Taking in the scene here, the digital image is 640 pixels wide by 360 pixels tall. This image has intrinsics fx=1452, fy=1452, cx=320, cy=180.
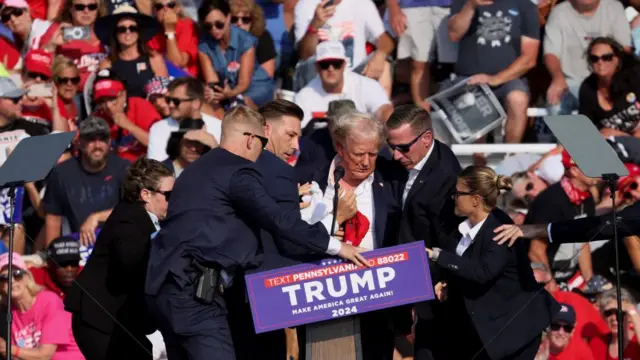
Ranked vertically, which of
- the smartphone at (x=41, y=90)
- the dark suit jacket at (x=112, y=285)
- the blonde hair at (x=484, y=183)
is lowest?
the smartphone at (x=41, y=90)

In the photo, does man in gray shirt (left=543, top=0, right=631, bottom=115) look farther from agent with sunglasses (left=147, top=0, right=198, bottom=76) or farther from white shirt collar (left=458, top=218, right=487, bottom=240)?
white shirt collar (left=458, top=218, right=487, bottom=240)

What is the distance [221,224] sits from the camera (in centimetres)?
733

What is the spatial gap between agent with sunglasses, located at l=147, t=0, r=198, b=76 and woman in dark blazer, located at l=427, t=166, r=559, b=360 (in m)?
4.94

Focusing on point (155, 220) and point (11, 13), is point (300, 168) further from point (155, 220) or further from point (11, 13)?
point (11, 13)

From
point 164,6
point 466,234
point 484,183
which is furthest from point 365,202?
point 164,6

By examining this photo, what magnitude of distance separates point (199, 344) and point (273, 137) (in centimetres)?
140

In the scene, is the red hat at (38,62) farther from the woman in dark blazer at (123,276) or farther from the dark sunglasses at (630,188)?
the dark sunglasses at (630,188)

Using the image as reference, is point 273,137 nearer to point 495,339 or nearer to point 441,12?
point 495,339

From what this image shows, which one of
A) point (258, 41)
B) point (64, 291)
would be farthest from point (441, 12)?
point (64, 291)

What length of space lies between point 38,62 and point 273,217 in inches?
198

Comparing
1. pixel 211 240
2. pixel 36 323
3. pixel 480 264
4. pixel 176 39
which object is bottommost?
pixel 36 323

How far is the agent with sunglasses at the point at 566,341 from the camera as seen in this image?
30.8 feet

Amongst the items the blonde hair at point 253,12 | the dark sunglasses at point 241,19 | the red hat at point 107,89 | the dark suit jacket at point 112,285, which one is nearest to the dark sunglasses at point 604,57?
the blonde hair at point 253,12

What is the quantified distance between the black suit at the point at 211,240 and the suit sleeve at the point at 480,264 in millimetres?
665
